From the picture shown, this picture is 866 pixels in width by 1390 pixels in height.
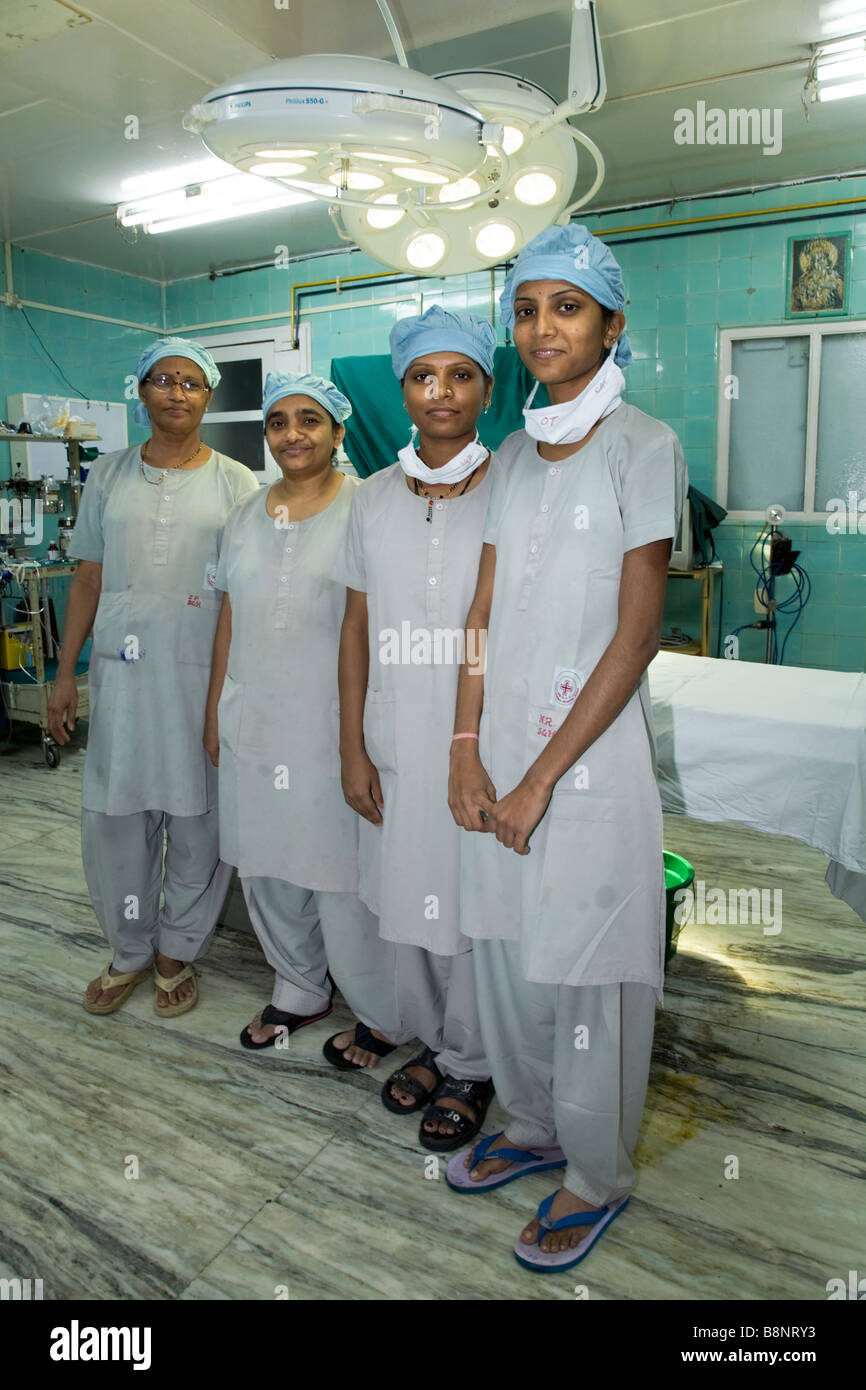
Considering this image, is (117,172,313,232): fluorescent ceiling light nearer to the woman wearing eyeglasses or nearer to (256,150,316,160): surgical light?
the woman wearing eyeglasses

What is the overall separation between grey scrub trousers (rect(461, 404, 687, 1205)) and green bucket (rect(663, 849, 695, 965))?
0.73 metres

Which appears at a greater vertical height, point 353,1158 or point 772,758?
point 772,758

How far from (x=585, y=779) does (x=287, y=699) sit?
77cm

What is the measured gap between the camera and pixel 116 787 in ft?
7.13

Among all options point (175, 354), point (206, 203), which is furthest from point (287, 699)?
point (206, 203)

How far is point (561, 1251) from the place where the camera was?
4.92 feet

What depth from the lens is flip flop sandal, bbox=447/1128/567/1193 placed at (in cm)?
167

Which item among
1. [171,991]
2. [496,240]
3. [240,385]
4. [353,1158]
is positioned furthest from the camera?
[240,385]

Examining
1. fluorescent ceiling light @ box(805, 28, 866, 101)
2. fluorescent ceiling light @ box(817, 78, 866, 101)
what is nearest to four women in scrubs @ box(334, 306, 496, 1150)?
fluorescent ceiling light @ box(805, 28, 866, 101)

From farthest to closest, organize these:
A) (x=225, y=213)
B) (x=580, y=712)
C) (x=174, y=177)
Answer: (x=225, y=213) < (x=174, y=177) < (x=580, y=712)

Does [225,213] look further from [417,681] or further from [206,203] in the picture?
[417,681]
